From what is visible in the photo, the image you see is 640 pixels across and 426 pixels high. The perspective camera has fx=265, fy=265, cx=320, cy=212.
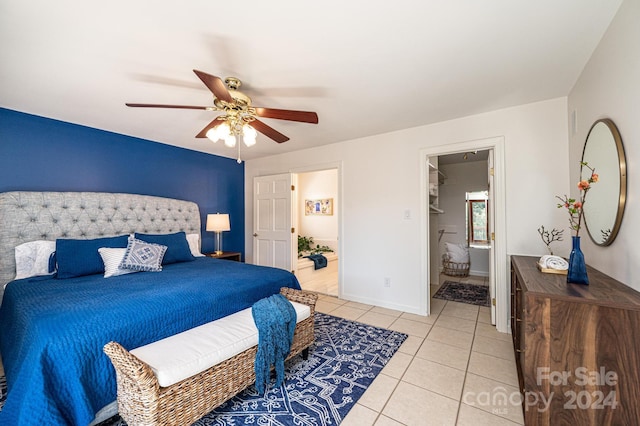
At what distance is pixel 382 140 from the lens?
3625mm

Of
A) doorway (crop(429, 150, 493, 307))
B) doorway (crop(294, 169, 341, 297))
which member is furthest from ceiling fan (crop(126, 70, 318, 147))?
doorway (crop(294, 169, 341, 297))

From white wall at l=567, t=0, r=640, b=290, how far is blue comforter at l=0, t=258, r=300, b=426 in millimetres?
2421

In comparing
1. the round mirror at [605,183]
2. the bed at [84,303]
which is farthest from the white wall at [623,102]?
the bed at [84,303]

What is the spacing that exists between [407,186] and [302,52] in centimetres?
216

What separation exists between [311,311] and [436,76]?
87.1 inches

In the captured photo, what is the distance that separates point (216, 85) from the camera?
1.65m

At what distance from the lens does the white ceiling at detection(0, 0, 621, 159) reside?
146 cm

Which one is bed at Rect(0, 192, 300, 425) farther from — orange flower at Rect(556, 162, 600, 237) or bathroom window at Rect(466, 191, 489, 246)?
bathroom window at Rect(466, 191, 489, 246)

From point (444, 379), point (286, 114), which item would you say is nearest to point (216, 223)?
point (286, 114)

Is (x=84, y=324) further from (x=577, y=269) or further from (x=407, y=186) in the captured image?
(x=407, y=186)

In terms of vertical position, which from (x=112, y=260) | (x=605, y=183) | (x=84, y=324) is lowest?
(x=84, y=324)

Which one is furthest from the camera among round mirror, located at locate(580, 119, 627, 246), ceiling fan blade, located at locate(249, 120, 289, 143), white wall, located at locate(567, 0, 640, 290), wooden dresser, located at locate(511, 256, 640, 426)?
ceiling fan blade, located at locate(249, 120, 289, 143)

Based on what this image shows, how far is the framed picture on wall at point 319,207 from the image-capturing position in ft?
22.2

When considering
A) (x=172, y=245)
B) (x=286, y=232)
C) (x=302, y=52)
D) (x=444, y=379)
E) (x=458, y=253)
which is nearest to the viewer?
(x=302, y=52)
